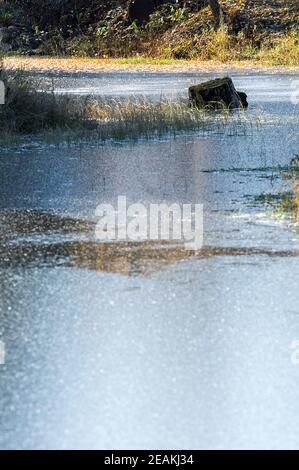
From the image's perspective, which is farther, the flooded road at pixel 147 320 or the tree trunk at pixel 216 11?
the tree trunk at pixel 216 11

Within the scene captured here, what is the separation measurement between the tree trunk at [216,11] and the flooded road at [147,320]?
2888cm

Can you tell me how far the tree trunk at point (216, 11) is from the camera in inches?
1644

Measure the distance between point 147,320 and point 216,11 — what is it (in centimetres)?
3566

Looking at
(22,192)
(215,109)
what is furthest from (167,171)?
(215,109)

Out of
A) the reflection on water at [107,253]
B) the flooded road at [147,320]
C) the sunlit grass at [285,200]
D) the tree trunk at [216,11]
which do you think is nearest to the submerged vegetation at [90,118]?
the flooded road at [147,320]

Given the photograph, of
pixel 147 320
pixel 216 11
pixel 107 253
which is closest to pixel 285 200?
pixel 107 253

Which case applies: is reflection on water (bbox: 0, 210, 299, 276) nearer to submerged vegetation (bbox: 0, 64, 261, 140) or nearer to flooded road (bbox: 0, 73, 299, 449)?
flooded road (bbox: 0, 73, 299, 449)

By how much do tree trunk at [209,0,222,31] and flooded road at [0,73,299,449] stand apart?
28.9m

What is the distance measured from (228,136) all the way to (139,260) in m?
8.69

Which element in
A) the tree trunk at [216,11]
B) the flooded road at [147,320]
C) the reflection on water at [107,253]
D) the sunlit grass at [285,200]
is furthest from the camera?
the tree trunk at [216,11]

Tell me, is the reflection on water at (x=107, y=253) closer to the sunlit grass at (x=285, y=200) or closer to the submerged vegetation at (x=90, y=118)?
the sunlit grass at (x=285, y=200)

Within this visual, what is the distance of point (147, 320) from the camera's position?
7.29m

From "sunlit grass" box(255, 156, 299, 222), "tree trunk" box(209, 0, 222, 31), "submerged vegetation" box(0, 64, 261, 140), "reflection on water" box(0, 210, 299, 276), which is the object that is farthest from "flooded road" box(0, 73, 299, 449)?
"tree trunk" box(209, 0, 222, 31)

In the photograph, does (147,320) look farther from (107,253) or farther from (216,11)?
(216,11)
